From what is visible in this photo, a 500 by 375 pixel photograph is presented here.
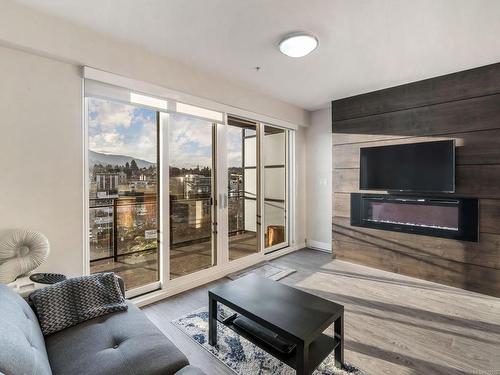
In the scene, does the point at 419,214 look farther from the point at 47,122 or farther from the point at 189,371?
Result: the point at 47,122

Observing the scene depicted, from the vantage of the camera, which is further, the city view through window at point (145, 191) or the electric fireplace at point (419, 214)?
the electric fireplace at point (419, 214)

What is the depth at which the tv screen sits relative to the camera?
308cm

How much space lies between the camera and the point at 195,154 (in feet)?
10.6

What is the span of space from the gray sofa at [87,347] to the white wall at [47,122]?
83cm

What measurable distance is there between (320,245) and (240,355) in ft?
10.3

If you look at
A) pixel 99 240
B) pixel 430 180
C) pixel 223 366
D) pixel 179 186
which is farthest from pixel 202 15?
pixel 430 180

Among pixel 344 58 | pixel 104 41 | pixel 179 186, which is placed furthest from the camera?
pixel 179 186

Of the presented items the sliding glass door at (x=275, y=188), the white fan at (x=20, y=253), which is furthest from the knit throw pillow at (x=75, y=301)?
the sliding glass door at (x=275, y=188)

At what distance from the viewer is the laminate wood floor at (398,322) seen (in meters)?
1.85

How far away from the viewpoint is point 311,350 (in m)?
1.67

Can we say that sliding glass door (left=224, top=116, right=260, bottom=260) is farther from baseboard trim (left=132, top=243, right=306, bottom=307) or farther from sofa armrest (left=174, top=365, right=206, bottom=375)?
sofa armrest (left=174, top=365, right=206, bottom=375)

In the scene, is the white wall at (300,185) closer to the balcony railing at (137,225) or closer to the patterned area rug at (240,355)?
the balcony railing at (137,225)

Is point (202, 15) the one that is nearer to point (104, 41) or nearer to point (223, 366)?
point (104, 41)

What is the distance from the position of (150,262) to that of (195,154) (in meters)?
1.37
